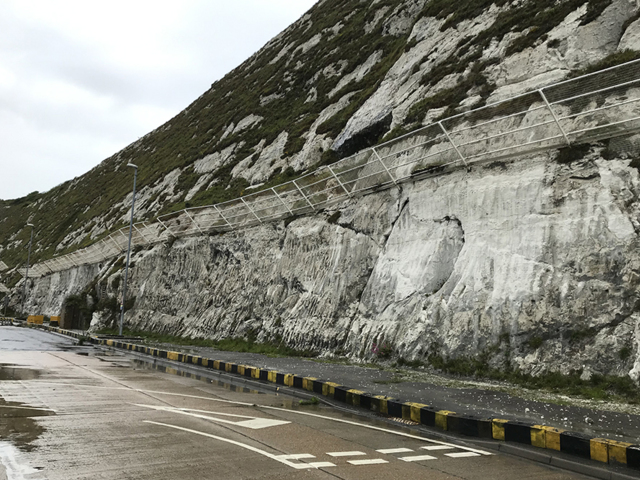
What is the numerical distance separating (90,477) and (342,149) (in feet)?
73.7

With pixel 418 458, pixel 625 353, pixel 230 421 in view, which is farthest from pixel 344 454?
pixel 625 353

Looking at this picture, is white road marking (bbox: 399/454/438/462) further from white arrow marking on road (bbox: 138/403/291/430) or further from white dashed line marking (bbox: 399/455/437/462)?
white arrow marking on road (bbox: 138/403/291/430)

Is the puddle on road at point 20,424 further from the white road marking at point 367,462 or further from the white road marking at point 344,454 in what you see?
the white road marking at point 367,462

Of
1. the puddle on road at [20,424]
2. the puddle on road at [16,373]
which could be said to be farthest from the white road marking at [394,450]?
the puddle on road at [16,373]

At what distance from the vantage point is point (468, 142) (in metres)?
14.4

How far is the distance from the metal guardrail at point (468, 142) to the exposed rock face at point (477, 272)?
23.5 inches

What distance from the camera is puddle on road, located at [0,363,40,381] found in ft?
36.0

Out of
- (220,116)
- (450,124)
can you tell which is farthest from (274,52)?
(450,124)

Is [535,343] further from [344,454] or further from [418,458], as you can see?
[344,454]

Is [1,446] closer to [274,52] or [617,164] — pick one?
[617,164]

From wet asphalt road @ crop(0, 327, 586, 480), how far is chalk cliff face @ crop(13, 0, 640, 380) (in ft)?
17.5

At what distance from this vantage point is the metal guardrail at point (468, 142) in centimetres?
1241

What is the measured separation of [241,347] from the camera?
2072 centimetres

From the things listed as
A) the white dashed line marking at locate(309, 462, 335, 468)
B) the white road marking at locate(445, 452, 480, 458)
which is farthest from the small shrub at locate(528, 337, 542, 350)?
the white dashed line marking at locate(309, 462, 335, 468)
